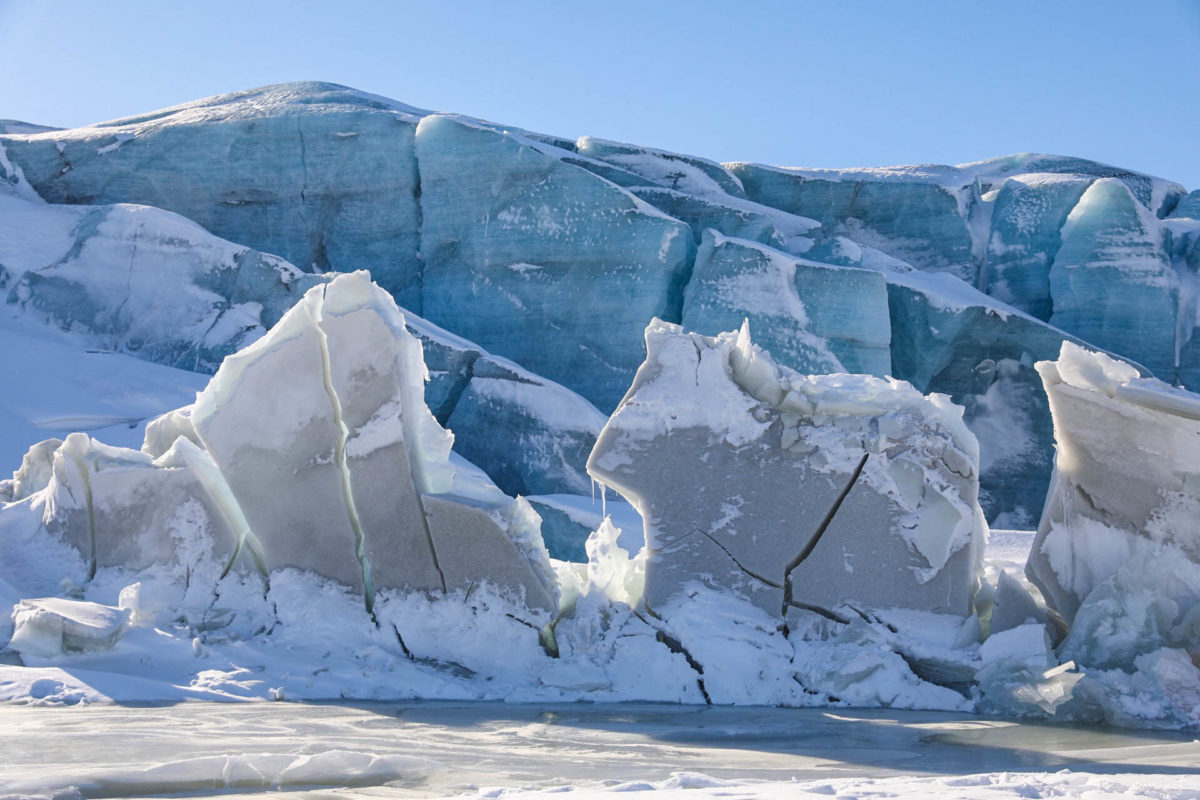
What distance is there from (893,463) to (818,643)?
29.8 inches

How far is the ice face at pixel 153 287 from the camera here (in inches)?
364

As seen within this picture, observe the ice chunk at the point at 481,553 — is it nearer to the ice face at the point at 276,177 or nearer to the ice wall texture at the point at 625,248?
the ice wall texture at the point at 625,248

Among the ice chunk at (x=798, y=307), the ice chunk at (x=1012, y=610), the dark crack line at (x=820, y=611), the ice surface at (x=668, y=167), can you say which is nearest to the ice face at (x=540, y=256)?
the ice chunk at (x=798, y=307)

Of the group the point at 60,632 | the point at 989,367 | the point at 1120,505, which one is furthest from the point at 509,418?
the point at 1120,505

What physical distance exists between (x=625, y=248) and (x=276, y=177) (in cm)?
387

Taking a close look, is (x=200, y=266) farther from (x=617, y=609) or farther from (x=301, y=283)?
(x=617, y=609)

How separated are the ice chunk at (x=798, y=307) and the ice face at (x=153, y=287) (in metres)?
3.67

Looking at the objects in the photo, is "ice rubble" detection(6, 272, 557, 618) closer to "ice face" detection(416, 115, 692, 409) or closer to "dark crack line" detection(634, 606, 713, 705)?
"dark crack line" detection(634, 606, 713, 705)

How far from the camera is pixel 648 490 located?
14.4 feet

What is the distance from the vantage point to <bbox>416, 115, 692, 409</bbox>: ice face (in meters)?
10.3

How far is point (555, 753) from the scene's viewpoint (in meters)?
2.93

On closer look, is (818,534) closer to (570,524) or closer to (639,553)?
(639,553)

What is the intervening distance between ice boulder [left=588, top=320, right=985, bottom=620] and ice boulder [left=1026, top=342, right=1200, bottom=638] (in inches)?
13.5

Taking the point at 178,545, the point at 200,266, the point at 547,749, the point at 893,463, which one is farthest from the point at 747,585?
the point at 200,266
